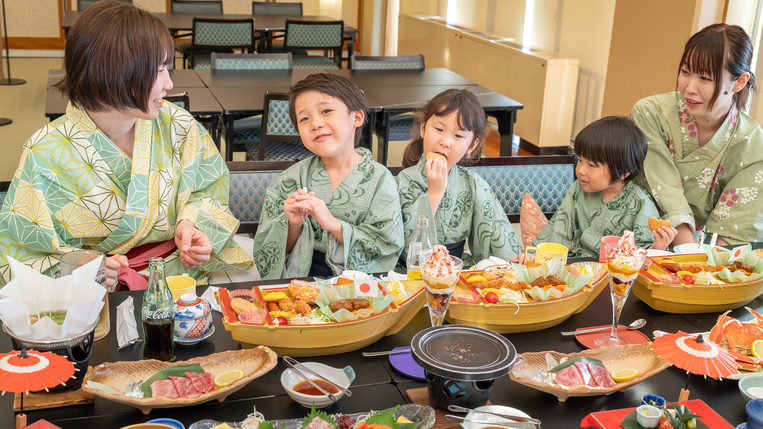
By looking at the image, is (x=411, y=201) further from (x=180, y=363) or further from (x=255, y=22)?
(x=255, y=22)

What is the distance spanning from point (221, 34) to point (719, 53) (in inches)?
185

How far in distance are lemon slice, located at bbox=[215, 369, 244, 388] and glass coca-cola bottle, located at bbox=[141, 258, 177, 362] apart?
15 centimetres

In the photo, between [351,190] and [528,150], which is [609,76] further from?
[351,190]

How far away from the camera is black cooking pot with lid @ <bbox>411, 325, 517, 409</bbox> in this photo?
105cm

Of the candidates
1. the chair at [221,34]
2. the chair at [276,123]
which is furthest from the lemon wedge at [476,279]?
the chair at [221,34]

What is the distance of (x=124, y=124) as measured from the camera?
1873 mm

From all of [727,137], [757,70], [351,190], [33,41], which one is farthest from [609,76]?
[33,41]

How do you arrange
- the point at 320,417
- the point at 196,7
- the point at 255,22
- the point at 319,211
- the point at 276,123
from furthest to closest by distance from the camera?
the point at 196,7
the point at 255,22
the point at 276,123
the point at 319,211
the point at 320,417

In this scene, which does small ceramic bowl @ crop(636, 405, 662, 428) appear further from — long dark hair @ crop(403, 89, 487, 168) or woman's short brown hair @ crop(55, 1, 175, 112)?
woman's short brown hair @ crop(55, 1, 175, 112)

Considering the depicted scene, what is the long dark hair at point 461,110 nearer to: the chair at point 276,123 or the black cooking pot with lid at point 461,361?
the black cooking pot with lid at point 461,361

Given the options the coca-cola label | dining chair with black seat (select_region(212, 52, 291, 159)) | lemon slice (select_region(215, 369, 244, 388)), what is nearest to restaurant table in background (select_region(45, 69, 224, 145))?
dining chair with black seat (select_region(212, 52, 291, 159))

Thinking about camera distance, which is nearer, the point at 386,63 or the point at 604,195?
the point at 604,195

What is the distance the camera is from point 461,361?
1.09 m

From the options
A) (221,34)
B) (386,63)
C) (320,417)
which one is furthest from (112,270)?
(221,34)
